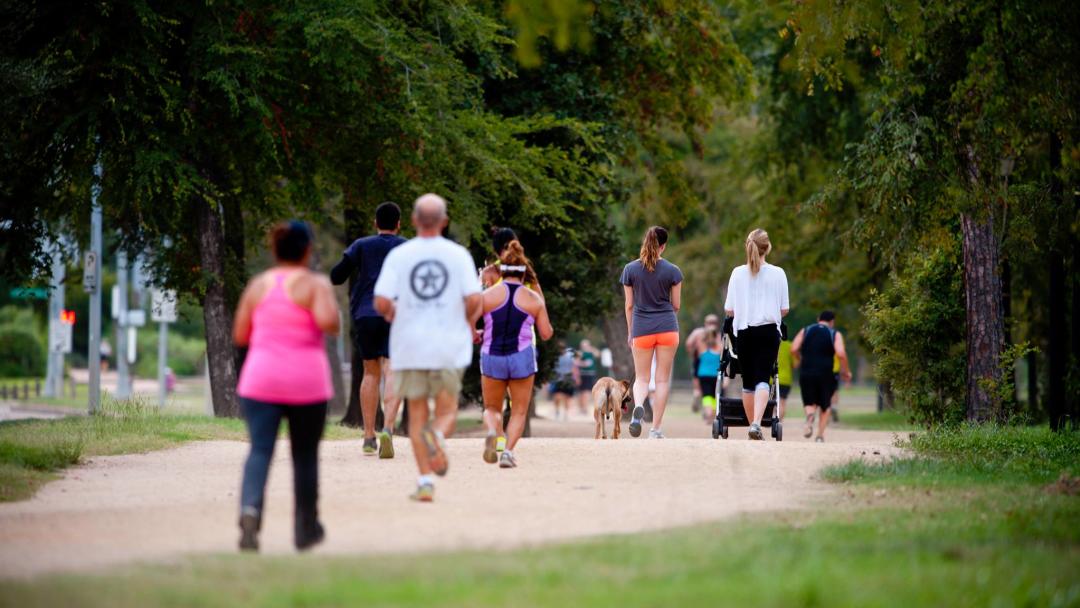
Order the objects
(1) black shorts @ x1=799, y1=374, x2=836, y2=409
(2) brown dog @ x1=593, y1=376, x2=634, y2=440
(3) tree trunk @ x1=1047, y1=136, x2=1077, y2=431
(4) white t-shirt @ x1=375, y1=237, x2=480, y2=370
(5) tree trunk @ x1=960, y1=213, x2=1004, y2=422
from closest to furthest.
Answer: (4) white t-shirt @ x1=375, y1=237, x2=480, y2=370, (2) brown dog @ x1=593, y1=376, x2=634, y2=440, (3) tree trunk @ x1=1047, y1=136, x2=1077, y2=431, (5) tree trunk @ x1=960, y1=213, x2=1004, y2=422, (1) black shorts @ x1=799, y1=374, x2=836, y2=409

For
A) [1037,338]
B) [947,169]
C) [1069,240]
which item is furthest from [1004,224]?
[1037,338]

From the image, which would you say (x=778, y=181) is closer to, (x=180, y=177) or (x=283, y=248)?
(x=180, y=177)

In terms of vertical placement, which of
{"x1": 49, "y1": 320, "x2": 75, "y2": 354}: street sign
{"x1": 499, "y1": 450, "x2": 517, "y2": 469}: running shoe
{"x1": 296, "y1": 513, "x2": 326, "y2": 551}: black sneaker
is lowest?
{"x1": 296, "y1": 513, "x2": 326, "y2": 551}: black sneaker

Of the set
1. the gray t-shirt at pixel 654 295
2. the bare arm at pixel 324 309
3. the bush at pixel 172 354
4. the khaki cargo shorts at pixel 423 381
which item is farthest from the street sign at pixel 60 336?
the bare arm at pixel 324 309

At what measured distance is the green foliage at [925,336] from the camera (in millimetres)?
19938

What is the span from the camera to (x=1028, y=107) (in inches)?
488

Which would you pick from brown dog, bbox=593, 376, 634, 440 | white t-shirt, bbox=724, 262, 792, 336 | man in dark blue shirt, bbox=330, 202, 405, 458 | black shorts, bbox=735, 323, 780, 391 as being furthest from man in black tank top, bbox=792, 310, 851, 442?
man in dark blue shirt, bbox=330, 202, 405, 458

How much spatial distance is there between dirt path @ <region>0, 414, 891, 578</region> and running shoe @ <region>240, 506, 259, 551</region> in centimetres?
21

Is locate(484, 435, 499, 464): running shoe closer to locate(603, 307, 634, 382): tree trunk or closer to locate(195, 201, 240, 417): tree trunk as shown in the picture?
locate(195, 201, 240, 417): tree trunk

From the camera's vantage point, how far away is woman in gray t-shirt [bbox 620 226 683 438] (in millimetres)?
15930

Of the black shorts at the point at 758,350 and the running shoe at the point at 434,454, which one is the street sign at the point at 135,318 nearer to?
the black shorts at the point at 758,350

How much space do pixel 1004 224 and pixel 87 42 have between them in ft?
33.8

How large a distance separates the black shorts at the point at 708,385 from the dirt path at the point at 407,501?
559 inches

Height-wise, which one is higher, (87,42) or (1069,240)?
(87,42)
